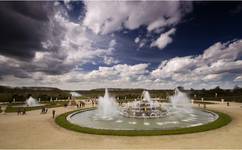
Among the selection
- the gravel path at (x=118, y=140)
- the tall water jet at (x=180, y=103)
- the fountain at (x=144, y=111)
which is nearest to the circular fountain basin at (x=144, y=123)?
the fountain at (x=144, y=111)

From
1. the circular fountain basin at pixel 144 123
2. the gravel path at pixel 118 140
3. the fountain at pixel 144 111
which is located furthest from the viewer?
the fountain at pixel 144 111

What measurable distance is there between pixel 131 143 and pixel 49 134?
366 inches

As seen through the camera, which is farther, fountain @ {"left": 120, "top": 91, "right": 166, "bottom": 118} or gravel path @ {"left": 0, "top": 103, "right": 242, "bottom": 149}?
fountain @ {"left": 120, "top": 91, "right": 166, "bottom": 118}

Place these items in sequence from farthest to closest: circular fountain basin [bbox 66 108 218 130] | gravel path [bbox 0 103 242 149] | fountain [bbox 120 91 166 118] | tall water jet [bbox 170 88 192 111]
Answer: tall water jet [bbox 170 88 192 111]
fountain [bbox 120 91 166 118]
circular fountain basin [bbox 66 108 218 130]
gravel path [bbox 0 103 242 149]

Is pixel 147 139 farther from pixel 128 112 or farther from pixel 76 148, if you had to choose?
pixel 128 112

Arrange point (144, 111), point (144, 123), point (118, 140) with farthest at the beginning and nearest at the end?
1. point (144, 111)
2. point (144, 123)
3. point (118, 140)

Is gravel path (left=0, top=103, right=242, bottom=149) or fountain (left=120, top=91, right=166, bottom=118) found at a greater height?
fountain (left=120, top=91, right=166, bottom=118)

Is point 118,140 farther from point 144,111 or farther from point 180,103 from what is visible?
point 180,103

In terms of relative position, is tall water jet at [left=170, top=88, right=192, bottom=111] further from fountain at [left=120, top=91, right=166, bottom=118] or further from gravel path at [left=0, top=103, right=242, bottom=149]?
gravel path at [left=0, top=103, right=242, bottom=149]

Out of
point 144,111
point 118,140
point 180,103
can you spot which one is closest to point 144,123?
point 144,111

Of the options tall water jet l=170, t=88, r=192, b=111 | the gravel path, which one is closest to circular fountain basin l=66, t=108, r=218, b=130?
the gravel path

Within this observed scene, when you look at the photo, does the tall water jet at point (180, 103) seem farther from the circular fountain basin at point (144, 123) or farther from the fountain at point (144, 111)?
the circular fountain basin at point (144, 123)

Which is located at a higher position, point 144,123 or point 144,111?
point 144,111

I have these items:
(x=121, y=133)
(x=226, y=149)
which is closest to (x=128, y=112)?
(x=121, y=133)
